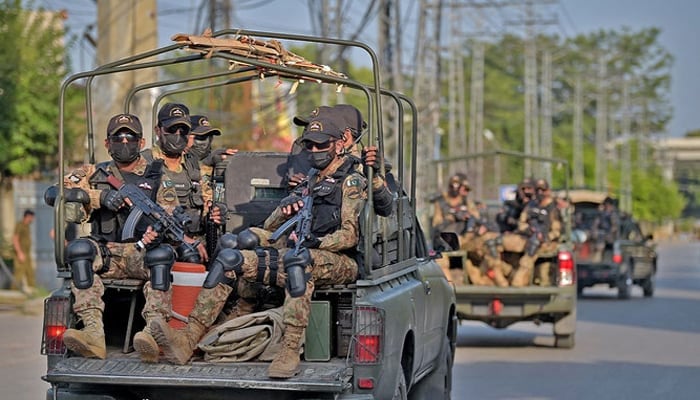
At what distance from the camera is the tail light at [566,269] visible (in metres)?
17.2

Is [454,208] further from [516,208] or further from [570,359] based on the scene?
[570,359]

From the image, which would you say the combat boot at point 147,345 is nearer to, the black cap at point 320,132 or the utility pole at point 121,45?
the black cap at point 320,132

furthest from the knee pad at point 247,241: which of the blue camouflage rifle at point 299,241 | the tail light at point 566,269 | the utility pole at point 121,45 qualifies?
the utility pole at point 121,45

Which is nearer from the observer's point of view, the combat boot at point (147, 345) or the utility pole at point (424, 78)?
the combat boot at point (147, 345)

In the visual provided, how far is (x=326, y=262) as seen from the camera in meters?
8.52

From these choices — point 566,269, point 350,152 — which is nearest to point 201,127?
point 350,152

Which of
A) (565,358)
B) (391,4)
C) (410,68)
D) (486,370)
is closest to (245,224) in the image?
(486,370)

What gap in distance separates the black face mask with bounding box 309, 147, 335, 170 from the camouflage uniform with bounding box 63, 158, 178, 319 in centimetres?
99

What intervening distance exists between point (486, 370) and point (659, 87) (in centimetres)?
11373

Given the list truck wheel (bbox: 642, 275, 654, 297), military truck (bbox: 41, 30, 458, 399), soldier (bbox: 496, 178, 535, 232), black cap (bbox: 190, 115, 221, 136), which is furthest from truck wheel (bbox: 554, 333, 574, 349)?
truck wheel (bbox: 642, 275, 654, 297)

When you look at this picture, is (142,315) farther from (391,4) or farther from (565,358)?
(391,4)

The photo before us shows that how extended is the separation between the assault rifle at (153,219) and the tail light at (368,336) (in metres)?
1.48

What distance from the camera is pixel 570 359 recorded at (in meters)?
16.2

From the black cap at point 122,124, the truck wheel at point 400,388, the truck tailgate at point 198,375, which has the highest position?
the black cap at point 122,124
